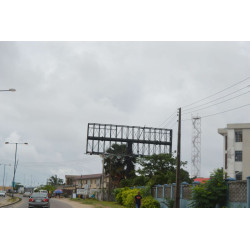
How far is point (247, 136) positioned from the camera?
52.0m

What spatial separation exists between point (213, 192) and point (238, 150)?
110 ft

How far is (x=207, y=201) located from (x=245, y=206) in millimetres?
2998

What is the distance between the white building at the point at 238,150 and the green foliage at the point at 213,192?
31864mm

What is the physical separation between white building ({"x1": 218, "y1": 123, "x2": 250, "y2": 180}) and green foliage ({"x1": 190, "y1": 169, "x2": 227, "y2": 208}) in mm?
31864

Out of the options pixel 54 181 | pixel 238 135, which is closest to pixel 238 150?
pixel 238 135

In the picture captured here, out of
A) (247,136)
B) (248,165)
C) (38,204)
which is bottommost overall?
(38,204)

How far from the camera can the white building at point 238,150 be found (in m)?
51.9

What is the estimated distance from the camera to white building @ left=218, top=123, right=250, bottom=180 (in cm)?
5194

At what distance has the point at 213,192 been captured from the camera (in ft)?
68.1

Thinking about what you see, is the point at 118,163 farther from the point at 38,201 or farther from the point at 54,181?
the point at 54,181

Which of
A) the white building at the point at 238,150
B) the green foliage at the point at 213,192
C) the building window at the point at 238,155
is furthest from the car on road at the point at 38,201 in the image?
the building window at the point at 238,155

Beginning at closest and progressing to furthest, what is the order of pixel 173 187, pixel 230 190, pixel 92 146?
Answer: pixel 230 190, pixel 173 187, pixel 92 146

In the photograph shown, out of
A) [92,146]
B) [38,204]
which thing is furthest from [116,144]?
[38,204]

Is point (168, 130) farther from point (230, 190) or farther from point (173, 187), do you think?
point (230, 190)
